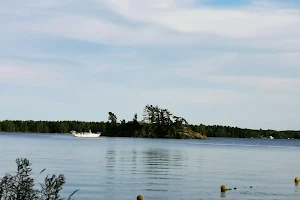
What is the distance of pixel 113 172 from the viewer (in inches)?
2442

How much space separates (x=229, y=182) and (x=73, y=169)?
736 inches

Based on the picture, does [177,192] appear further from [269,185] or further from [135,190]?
[269,185]

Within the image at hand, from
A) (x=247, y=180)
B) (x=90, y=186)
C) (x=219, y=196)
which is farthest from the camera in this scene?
(x=247, y=180)

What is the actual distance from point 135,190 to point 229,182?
1327 cm

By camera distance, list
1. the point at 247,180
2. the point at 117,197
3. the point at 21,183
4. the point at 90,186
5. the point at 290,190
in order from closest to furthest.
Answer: the point at 21,183 < the point at 117,197 < the point at 90,186 < the point at 290,190 < the point at 247,180

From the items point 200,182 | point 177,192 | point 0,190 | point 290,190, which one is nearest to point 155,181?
point 200,182

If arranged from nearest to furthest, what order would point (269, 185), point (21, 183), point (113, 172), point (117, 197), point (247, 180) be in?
point (21, 183) < point (117, 197) < point (269, 185) < point (247, 180) < point (113, 172)

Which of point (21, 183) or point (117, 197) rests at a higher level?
point (21, 183)

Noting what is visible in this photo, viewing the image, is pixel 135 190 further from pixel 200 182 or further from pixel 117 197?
pixel 200 182

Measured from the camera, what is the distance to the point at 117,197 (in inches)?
1602

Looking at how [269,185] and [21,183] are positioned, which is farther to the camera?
[269,185]

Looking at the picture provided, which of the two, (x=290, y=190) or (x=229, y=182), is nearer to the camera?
(x=290, y=190)

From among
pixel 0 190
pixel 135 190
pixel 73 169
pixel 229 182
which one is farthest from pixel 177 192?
pixel 0 190

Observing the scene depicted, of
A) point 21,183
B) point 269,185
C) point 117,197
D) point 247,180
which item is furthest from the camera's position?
point 247,180
